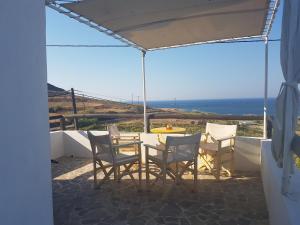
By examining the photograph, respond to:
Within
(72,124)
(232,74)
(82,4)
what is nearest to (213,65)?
(232,74)

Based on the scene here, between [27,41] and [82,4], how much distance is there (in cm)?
111

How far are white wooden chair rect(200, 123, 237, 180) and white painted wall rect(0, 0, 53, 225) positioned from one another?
2692mm

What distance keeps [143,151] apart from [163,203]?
2144 mm

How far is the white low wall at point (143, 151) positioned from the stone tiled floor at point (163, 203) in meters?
0.29

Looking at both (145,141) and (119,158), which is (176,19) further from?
(145,141)

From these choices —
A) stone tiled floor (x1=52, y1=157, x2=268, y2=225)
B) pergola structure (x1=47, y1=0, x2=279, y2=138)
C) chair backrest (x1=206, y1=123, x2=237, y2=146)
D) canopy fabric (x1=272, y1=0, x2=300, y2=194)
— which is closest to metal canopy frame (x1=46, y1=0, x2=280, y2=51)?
pergola structure (x1=47, y1=0, x2=279, y2=138)

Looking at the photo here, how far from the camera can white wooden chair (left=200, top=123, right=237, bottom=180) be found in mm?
4453

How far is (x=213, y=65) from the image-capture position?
4628 centimetres

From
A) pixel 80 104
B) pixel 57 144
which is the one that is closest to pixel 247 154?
pixel 57 144

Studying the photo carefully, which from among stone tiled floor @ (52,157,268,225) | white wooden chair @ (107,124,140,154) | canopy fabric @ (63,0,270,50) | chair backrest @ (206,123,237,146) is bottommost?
stone tiled floor @ (52,157,268,225)

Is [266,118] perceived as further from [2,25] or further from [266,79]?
[2,25]

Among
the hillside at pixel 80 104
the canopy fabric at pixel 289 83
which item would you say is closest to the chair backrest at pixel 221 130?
the hillside at pixel 80 104

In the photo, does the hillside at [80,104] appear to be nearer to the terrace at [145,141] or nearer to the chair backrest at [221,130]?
the terrace at [145,141]

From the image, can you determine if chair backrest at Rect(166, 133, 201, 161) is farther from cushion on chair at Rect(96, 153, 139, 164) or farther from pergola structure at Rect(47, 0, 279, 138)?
pergola structure at Rect(47, 0, 279, 138)
